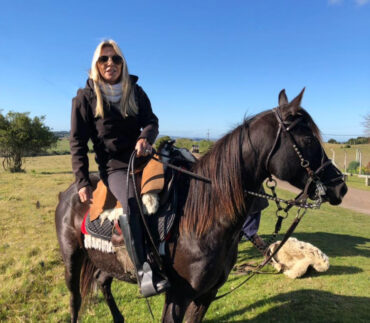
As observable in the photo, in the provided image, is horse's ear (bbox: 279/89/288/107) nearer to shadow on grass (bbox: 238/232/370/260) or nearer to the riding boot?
the riding boot

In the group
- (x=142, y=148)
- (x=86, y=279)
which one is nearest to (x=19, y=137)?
(x=86, y=279)

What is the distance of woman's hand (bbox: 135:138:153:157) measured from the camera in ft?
7.49

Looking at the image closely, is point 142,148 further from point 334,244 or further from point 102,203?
point 334,244

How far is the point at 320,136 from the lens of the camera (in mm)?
2109

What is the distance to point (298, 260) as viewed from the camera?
17.3 feet

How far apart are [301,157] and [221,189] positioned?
2.26 feet

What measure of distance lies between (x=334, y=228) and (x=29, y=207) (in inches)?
472

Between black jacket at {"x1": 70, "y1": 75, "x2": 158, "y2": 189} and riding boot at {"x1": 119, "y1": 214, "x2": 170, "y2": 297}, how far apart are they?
25.4 inches

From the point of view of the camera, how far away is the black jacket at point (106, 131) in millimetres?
2404

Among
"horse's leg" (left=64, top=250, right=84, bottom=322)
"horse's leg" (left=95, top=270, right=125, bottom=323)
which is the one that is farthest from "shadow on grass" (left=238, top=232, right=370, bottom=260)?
"horse's leg" (left=64, top=250, right=84, bottom=322)

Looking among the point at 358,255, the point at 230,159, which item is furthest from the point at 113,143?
the point at 358,255

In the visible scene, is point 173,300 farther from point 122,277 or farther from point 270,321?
point 270,321

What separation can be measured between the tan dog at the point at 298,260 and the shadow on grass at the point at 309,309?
Result: 65 centimetres

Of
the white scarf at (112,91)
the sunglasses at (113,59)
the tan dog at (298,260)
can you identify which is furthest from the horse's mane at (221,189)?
the tan dog at (298,260)
